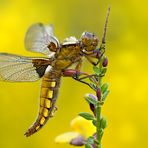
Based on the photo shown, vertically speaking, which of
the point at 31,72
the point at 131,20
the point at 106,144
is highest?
the point at 131,20

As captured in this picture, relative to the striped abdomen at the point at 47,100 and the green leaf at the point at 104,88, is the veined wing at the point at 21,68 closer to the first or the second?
the striped abdomen at the point at 47,100

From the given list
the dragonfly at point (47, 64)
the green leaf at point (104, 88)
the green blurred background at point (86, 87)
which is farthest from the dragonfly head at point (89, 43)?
the green blurred background at point (86, 87)

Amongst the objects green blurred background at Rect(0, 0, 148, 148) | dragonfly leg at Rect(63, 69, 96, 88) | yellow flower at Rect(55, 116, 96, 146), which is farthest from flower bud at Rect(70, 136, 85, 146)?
green blurred background at Rect(0, 0, 148, 148)

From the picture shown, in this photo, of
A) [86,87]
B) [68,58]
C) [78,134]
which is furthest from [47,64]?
[86,87]

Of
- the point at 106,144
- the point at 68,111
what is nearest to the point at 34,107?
the point at 68,111

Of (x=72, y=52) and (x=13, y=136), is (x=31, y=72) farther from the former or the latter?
(x=13, y=136)

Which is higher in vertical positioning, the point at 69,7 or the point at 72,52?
the point at 69,7
